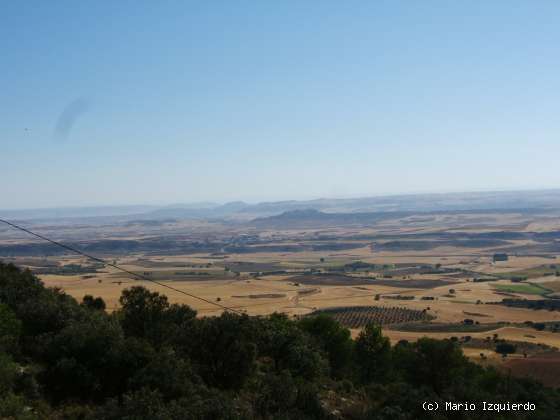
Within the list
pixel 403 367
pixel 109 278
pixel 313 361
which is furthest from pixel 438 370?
pixel 109 278

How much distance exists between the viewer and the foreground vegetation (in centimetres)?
1619

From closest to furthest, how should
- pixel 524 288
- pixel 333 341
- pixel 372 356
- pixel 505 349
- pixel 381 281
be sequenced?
pixel 372 356, pixel 333 341, pixel 505 349, pixel 524 288, pixel 381 281

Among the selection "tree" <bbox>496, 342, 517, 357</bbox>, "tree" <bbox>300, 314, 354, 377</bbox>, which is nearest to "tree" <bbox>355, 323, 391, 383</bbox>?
"tree" <bbox>300, 314, 354, 377</bbox>

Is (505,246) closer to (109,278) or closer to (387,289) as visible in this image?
(387,289)

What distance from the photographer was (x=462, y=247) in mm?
176625

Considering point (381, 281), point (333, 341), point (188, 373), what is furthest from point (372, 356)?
point (381, 281)

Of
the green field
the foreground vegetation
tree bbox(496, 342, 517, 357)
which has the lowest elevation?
the green field

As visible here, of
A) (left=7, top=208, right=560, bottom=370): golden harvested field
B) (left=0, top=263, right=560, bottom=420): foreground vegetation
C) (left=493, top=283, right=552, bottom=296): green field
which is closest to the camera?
(left=0, top=263, right=560, bottom=420): foreground vegetation

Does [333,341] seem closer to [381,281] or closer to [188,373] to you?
[188,373]

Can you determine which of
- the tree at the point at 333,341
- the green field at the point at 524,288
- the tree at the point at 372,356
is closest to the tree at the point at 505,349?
the tree at the point at 372,356

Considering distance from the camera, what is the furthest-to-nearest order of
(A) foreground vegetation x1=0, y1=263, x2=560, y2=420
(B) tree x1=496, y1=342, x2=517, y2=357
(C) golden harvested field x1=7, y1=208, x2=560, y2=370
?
(C) golden harvested field x1=7, y1=208, x2=560, y2=370 → (B) tree x1=496, y1=342, x2=517, y2=357 → (A) foreground vegetation x1=0, y1=263, x2=560, y2=420

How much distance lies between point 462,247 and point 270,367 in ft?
532

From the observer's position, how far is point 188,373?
746 inches

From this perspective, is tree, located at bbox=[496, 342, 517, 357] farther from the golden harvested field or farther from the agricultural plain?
the golden harvested field
